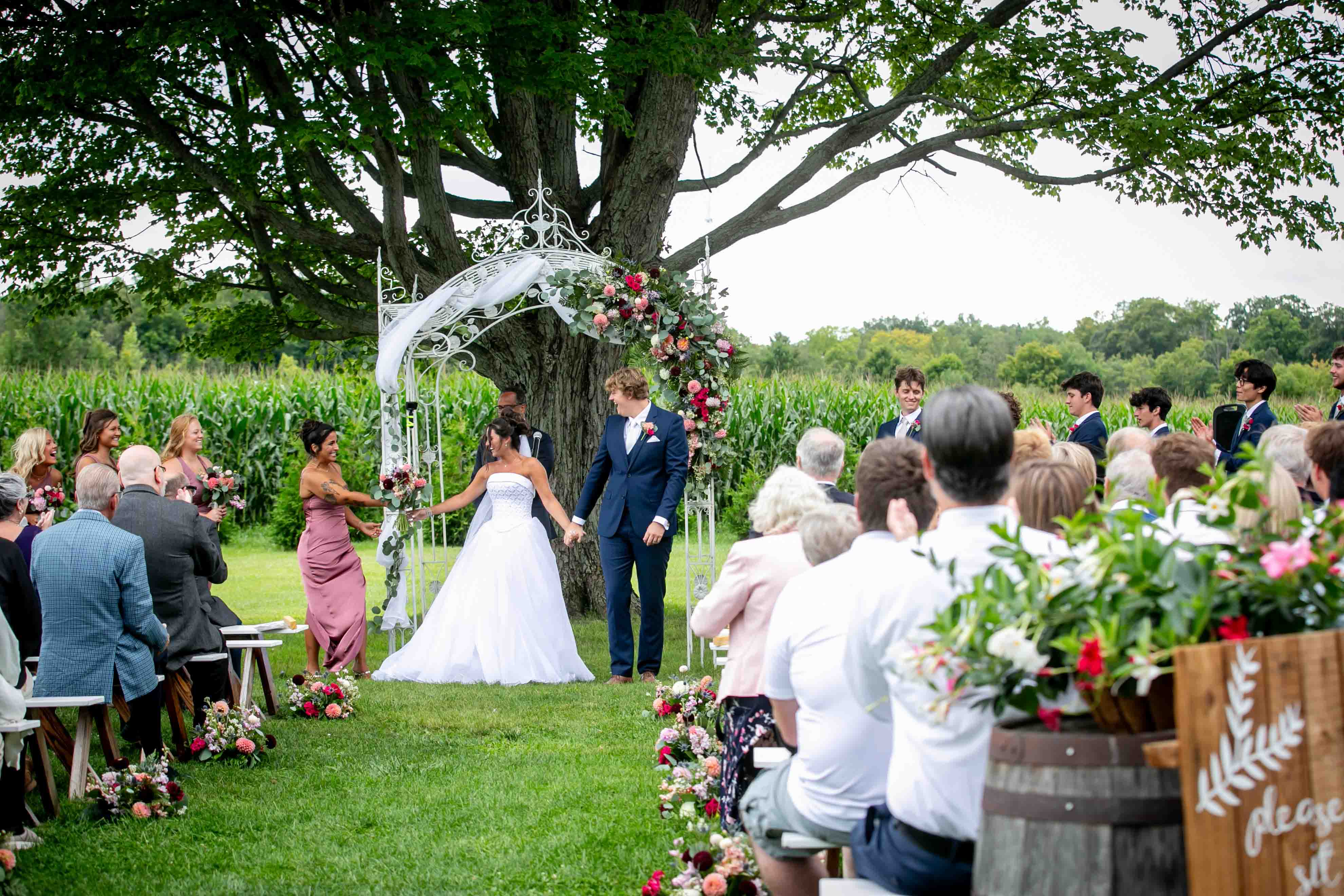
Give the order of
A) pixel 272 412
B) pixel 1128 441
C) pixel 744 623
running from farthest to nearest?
pixel 272 412
pixel 1128 441
pixel 744 623

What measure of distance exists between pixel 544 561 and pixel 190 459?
101 inches

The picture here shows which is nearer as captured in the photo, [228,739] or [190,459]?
[228,739]

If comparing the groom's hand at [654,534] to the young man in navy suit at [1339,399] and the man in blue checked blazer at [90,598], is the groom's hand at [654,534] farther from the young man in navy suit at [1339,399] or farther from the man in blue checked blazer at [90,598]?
the young man in navy suit at [1339,399]

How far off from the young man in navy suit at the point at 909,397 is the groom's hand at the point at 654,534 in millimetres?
1631

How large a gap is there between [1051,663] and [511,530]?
682cm

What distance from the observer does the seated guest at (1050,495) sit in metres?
3.05

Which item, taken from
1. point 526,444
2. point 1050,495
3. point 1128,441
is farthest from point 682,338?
point 1050,495

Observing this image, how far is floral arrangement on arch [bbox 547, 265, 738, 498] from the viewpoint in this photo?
28.1 feet

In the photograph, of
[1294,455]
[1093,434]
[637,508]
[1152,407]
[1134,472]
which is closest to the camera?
[1134,472]

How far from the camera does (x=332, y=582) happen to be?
27.5ft

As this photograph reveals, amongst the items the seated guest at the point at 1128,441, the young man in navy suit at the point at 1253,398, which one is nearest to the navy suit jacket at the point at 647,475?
the seated guest at the point at 1128,441

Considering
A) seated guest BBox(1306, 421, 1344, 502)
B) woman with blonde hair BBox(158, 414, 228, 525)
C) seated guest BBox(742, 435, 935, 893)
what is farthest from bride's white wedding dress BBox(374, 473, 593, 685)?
seated guest BBox(1306, 421, 1344, 502)

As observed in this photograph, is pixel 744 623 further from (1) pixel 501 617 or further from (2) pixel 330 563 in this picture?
(2) pixel 330 563

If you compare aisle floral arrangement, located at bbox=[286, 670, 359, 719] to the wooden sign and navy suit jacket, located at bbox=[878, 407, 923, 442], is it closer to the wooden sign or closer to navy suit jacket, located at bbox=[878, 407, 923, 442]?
navy suit jacket, located at bbox=[878, 407, 923, 442]
